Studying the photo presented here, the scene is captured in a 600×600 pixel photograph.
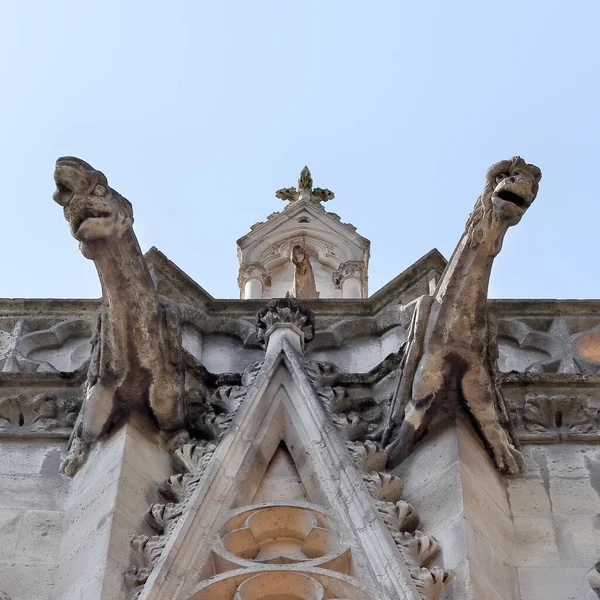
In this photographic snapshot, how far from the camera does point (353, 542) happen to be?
8.91 m

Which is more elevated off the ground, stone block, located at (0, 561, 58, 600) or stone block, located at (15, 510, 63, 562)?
stone block, located at (15, 510, 63, 562)

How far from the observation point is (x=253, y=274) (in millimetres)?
17312

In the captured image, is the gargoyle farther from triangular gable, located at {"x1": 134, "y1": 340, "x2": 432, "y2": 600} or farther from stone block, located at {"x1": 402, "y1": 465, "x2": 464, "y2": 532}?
stone block, located at {"x1": 402, "y1": 465, "x2": 464, "y2": 532}

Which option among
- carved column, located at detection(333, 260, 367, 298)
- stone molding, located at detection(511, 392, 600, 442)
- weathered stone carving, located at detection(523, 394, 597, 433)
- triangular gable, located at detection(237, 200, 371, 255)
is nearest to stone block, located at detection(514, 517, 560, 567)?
stone molding, located at detection(511, 392, 600, 442)

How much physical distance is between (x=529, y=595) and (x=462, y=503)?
1.91ft

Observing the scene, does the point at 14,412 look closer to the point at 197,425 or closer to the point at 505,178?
the point at 197,425

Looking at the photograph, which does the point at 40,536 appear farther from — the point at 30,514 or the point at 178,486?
the point at 178,486

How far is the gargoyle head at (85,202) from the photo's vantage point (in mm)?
9773

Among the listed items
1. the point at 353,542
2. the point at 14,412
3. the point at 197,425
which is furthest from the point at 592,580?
the point at 14,412

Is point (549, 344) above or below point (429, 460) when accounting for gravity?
above

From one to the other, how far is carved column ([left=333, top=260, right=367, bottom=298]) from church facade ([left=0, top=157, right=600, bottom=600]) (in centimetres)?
487

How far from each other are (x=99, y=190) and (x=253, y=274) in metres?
7.47

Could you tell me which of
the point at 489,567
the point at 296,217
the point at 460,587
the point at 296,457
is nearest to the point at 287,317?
the point at 296,457

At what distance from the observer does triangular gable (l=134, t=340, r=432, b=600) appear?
338 inches
